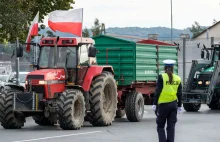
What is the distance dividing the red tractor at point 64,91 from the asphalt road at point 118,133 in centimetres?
34

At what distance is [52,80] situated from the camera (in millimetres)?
20297

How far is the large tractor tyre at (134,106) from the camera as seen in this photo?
76.4 feet

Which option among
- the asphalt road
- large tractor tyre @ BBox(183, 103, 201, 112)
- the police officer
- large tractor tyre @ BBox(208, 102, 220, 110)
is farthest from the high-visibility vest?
large tractor tyre @ BBox(208, 102, 220, 110)

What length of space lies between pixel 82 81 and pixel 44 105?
1.46 m

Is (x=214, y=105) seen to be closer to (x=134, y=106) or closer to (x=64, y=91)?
(x=134, y=106)

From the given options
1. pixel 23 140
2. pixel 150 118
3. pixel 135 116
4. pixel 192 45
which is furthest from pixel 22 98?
pixel 192 45

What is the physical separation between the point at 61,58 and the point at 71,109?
201 cm

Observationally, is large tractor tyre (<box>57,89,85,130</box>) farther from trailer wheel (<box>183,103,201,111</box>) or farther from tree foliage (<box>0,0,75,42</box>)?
tree foliage (<box>0,0,75,42</box>)

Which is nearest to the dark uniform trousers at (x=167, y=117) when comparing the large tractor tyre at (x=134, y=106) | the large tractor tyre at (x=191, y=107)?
the large tractor tyre at (x=134, y=106)

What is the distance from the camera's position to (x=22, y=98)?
65.5ft

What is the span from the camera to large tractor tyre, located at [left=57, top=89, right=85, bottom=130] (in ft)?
64.1

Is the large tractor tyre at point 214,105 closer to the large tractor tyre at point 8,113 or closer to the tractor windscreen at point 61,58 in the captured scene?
the tractor windscreen at point 61,58

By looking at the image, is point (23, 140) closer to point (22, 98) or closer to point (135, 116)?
point (22, 98)

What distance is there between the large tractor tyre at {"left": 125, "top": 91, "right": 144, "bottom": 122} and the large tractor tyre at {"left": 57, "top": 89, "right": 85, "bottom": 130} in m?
3.35
